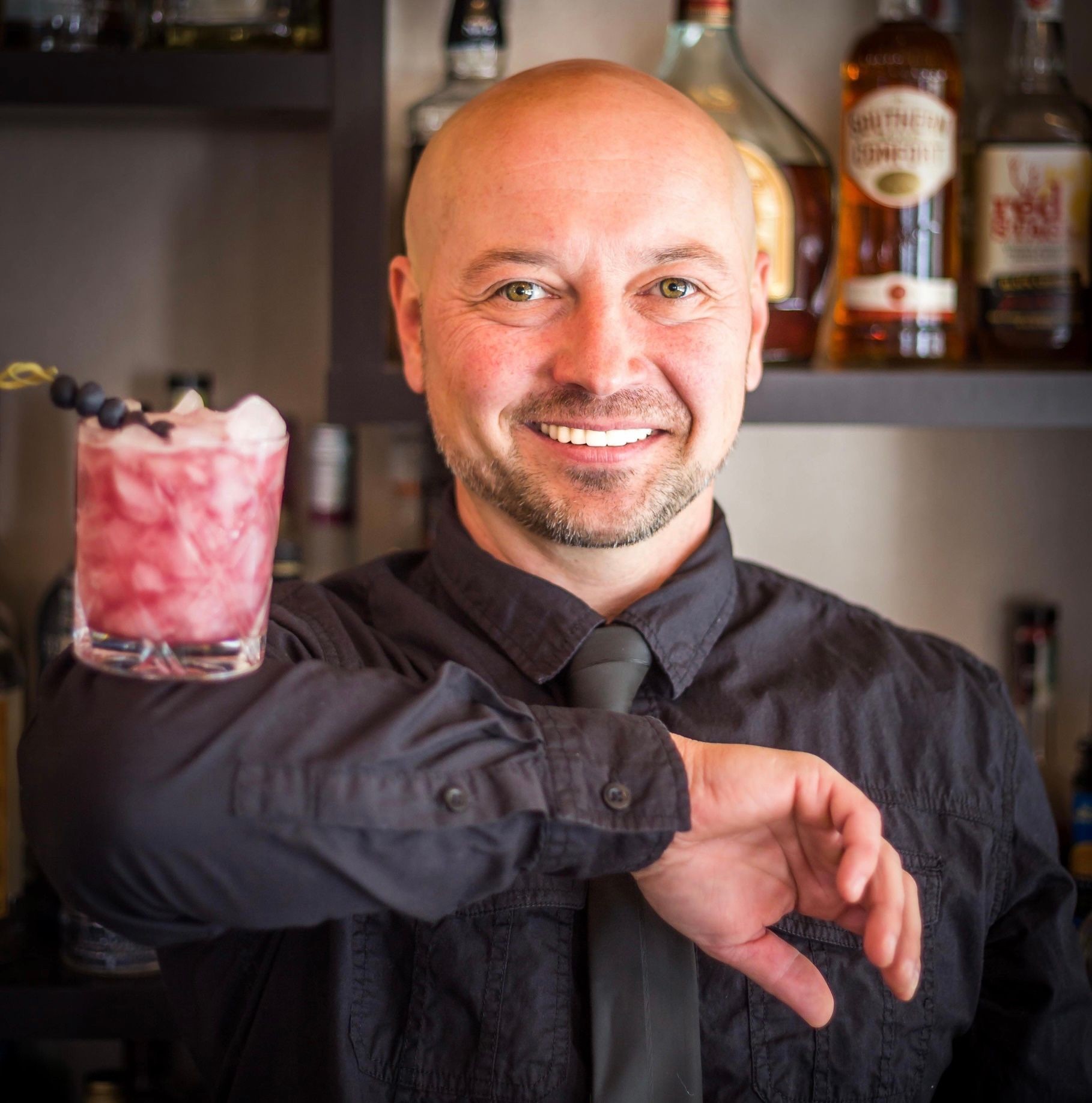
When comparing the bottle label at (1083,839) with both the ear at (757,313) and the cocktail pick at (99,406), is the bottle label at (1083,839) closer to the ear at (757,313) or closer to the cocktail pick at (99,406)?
the ear at (757,313)

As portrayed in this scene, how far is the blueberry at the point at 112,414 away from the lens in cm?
67

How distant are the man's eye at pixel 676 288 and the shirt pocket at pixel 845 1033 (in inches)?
19.6

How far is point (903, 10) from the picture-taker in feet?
4.39

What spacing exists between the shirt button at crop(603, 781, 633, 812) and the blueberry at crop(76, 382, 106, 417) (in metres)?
0.37

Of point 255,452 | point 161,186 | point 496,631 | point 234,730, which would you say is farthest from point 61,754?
point 161,186

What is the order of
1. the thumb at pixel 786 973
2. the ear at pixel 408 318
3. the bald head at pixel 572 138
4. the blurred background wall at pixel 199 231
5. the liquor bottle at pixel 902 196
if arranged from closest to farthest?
the thumb at pixel 786 973
the bald head at pixel 572 138
the ear at pixel 408 318
the liquor bottle at pixel 902 196
the blurred background wall at pixel 199 231

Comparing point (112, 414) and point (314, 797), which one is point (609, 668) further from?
point (112, 414)

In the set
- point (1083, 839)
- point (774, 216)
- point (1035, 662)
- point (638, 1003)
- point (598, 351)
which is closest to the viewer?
point (638, 1003)

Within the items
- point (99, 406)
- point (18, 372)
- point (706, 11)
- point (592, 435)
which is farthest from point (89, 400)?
point (706, 11)

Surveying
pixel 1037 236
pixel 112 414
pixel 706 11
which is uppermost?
pixel 706 11

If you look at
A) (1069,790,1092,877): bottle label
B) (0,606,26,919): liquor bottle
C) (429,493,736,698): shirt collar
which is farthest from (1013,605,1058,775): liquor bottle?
(0,606,26,919): liquor bottle

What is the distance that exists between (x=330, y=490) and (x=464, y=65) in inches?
19.2

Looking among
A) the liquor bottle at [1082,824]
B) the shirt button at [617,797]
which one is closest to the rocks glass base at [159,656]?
the shirt button at [617,797]

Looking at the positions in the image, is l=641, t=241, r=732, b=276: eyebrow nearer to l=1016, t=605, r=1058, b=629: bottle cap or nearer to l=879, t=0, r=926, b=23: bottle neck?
l=879, t=0, r=926, b=23: bottle neck
